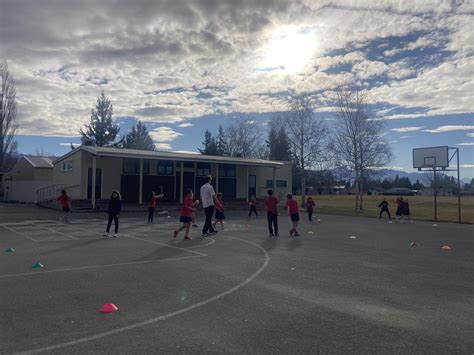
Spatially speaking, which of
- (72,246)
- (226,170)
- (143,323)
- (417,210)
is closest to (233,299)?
(143,323)

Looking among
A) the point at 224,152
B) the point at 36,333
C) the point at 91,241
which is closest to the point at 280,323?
the point at 36,333

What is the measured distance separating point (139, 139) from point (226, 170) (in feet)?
113

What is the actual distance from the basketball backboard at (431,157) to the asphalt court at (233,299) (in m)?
19.8

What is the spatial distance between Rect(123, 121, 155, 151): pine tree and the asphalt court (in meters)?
55.1

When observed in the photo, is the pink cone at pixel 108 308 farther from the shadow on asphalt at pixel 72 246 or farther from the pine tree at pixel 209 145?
the pine tree at pixel 209 145

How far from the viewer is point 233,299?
630cm

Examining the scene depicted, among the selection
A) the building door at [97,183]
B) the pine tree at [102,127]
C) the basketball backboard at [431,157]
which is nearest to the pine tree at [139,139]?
the pine tree at [102,127]

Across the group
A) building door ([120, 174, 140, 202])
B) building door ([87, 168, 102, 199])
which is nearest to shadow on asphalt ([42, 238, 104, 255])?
A: building door ([87, 168, 102, 199])

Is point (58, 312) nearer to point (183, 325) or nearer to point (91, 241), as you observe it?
point (183, 325)

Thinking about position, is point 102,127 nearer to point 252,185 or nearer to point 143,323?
point 252,185

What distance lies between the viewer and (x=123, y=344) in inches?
175

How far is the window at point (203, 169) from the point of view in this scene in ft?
112

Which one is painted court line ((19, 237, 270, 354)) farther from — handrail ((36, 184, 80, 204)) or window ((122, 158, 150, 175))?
handrail ((36, 184, 80, 204))

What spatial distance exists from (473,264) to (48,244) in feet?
37.3
